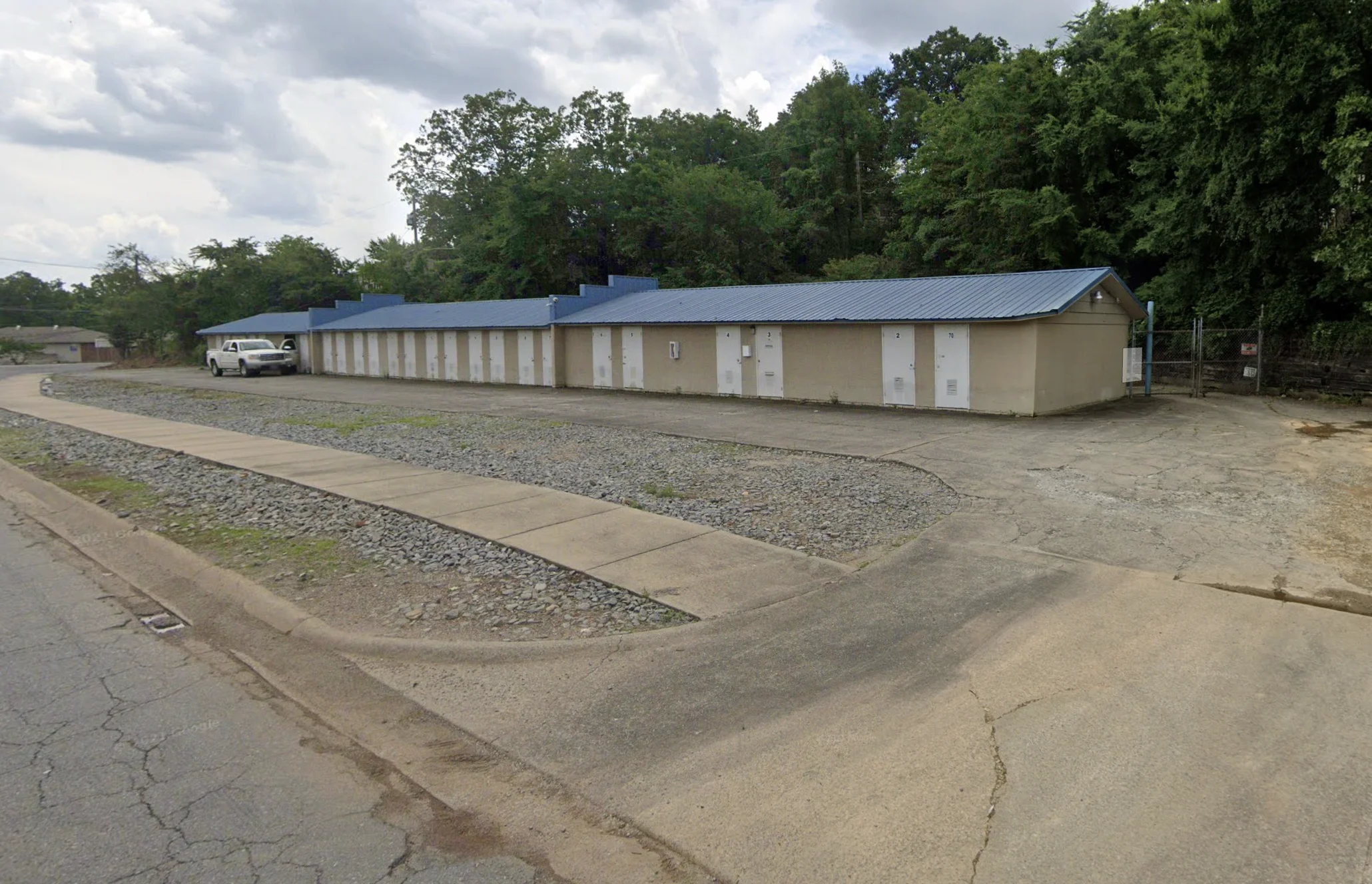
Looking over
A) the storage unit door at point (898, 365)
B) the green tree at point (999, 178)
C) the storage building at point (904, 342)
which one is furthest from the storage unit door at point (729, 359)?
the green tree at point (999, 178)

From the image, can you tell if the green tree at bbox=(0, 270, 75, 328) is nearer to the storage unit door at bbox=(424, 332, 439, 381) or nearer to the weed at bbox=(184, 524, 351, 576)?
the storage unit door at bbox=(424, 332, 439, 381)

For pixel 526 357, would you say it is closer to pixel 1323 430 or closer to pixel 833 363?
pixel 833 363

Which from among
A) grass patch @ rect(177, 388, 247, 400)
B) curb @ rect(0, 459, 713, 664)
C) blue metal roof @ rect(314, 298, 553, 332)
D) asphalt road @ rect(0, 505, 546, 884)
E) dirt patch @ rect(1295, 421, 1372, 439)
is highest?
blue metal roof @ rect(314, 298, 553, 332)

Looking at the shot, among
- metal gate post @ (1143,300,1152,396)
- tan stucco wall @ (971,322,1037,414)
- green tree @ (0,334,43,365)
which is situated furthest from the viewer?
green tree @ (0,334,43,365)

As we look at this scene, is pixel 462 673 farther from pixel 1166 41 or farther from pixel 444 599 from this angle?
pixel 1166 41

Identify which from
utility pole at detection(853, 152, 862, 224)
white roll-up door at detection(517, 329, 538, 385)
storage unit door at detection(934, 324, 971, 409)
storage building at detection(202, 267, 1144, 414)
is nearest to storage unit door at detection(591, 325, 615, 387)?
storage building at detection(202, 267, 1144, 414)

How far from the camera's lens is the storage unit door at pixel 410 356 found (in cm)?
3644

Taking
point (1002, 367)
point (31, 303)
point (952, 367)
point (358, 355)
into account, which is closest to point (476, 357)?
point (358, 355)

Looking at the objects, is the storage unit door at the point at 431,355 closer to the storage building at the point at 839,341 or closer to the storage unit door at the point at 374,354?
the storage building at the point at 839,341

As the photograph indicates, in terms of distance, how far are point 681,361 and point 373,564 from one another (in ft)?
60.5

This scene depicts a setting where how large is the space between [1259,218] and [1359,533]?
1816 cm

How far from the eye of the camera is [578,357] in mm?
28859

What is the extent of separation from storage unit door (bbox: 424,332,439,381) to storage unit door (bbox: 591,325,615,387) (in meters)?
10.2

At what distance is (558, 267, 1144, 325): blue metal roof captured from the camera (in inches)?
716
